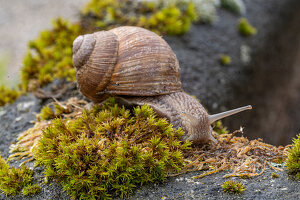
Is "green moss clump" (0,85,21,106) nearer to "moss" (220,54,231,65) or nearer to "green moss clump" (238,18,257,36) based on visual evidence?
"moss" (220,54,231,65)

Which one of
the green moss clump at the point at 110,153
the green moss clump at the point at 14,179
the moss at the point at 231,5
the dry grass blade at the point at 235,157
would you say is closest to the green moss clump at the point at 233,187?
the dry grass blade at the point at 235,157

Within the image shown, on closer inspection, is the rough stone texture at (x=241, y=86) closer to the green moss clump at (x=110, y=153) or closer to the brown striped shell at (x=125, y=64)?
the green moss clump at (x=110, y=153)

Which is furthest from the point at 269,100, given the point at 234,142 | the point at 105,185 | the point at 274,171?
the point at 105,185

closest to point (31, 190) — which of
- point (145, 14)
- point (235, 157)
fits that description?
point (235, 157)

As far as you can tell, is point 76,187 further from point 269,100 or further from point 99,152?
point 269,100

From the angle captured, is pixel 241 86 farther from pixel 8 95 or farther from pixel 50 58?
pixel 8 95

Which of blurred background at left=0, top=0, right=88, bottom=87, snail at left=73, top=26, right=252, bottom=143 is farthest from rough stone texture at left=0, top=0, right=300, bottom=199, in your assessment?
blurred background at left=0, top=0, right=88, bottom=87
